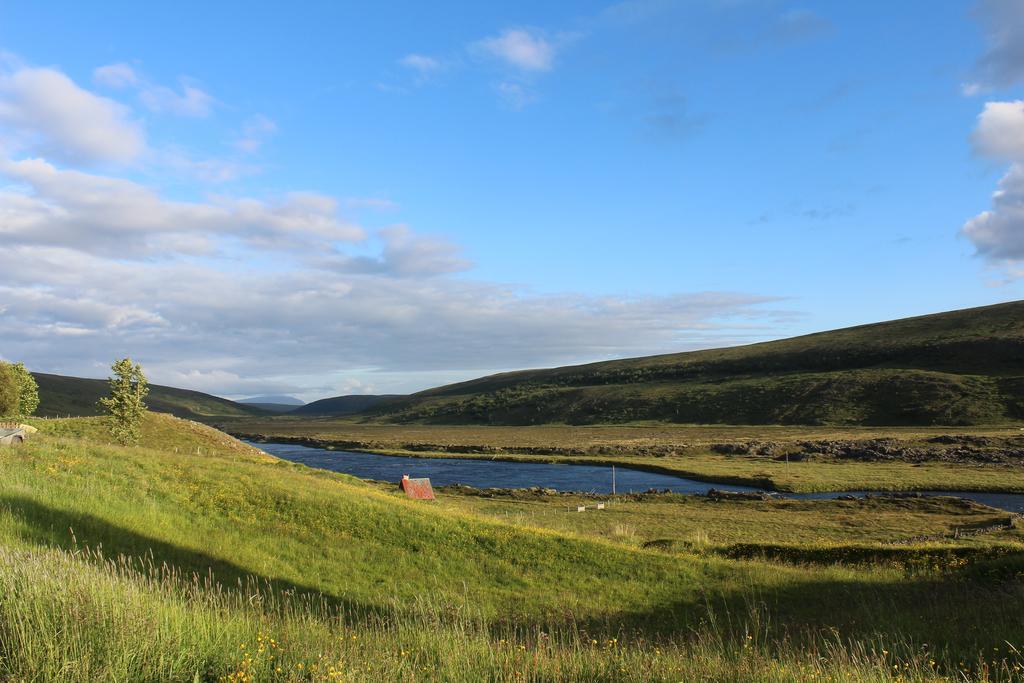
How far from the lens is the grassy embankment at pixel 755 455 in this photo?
5556 centimetres

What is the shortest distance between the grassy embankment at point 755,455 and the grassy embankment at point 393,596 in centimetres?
2969

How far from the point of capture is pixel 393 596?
1537 cm

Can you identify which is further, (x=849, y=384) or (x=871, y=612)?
(x=849, y=384)

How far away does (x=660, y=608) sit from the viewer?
15953 millimetres

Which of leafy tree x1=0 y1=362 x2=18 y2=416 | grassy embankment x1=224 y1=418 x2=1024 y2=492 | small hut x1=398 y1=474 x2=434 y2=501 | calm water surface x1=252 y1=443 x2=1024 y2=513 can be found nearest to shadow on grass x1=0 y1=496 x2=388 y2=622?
small hut x1=398 y1=474 x2=434 y2=501

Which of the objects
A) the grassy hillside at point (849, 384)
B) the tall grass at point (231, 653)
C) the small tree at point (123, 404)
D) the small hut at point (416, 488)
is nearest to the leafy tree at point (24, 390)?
the small tree at point (123, 404)

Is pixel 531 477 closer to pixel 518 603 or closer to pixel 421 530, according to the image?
pixel 421 530

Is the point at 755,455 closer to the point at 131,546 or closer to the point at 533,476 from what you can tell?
the point at 533,476

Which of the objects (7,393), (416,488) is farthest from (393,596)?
(7,393)

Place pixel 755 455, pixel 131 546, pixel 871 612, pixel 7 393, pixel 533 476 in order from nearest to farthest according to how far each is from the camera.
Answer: pixel 871 612
pixel 131 546
pixel 533 476
pixel 7 393
pixel 755 455


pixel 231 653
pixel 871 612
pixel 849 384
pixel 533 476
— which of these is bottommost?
pixel 533 476

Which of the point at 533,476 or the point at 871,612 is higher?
the point at 871,612

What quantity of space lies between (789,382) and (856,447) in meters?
71.1

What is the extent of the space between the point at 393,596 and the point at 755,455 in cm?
7634
